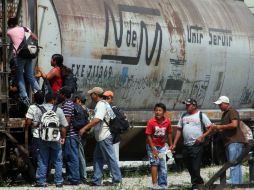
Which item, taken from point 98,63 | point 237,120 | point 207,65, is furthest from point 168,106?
point 237,120

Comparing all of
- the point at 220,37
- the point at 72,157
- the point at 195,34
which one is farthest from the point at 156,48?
the point at 72,157

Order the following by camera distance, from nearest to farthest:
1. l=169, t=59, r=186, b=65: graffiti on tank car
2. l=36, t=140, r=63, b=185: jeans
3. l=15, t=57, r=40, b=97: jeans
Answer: l=36, t=140, r=63, b=185: jeans < l=15, t=57, r=40, b=97: jeans < l=169, t=59, r=186, b=65: graffiti on tank car

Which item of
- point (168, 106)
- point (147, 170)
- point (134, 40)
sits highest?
point (134, 40)

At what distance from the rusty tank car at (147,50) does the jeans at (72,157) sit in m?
0.68

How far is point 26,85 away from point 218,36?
17.5 feet

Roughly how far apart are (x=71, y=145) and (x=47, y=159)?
635 mm

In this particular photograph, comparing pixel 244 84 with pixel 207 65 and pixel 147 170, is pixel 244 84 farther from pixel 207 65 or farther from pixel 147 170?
pixel 147 170

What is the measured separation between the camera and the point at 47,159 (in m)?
12.5

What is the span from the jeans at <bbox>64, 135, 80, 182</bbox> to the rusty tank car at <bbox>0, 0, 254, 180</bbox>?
682 millimetres

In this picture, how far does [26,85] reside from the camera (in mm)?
12977

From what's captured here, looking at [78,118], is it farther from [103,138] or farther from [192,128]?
[192,128]

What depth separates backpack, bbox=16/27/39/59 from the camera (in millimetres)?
12641

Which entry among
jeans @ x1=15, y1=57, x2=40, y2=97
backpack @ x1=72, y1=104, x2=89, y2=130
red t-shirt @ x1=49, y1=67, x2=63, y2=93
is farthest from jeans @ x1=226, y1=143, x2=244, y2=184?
jeans @ x1=15, y1=57, x2=40, y2=97

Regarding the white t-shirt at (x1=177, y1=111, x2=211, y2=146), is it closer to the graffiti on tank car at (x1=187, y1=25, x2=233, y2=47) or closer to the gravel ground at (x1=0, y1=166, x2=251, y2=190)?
the gravel ground at (x1=0, y1=166, x2=251, y2=190)
